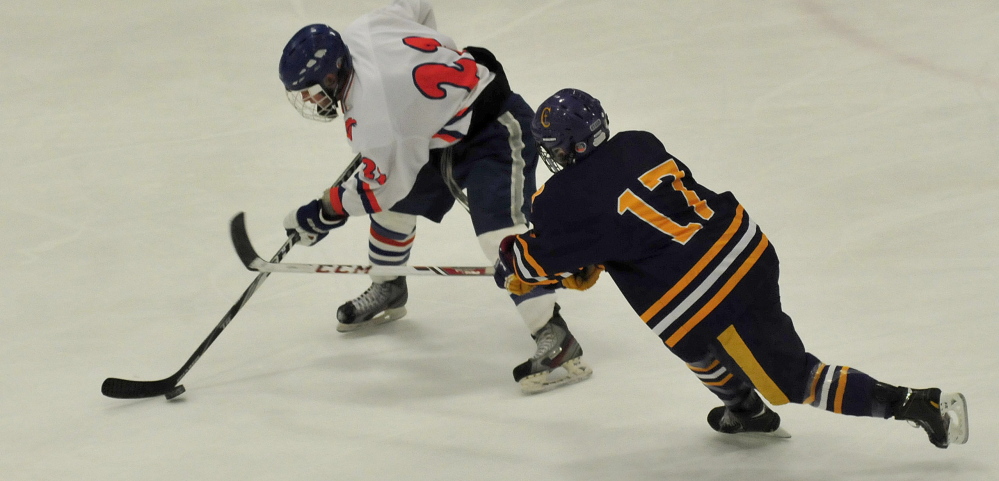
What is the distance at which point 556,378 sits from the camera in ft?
9.50

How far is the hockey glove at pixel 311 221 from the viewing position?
2.93 m

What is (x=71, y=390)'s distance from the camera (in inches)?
116

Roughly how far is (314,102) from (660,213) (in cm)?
115

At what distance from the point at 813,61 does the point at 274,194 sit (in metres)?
2.73

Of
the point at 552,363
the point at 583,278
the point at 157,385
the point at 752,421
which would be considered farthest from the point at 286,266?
the point at 752,421

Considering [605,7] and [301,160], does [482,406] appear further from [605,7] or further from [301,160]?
[605,7]

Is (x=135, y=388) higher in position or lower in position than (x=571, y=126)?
lower

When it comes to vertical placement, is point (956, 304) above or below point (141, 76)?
below

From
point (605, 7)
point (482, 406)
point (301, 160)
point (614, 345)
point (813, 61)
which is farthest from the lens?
point (605, 7)

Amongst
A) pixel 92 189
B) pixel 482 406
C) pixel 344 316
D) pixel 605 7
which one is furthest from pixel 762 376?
pixel 605 7

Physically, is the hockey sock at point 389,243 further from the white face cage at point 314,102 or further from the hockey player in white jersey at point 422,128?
the white face cage at point 314,102

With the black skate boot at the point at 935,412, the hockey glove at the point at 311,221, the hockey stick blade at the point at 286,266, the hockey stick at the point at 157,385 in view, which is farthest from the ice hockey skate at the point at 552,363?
the black skate boot at the point at 935,412

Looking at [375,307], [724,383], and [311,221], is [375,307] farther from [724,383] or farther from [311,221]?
[724,383]

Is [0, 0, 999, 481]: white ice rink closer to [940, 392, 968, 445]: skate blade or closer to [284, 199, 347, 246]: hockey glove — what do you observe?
[940, 392, 968, 445]: skate blade
